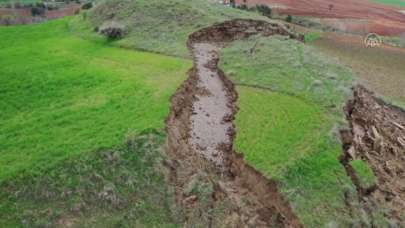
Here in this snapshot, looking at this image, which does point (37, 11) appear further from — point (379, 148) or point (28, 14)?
point (379, 148)

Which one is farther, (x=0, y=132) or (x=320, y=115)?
(x=320, y=115)

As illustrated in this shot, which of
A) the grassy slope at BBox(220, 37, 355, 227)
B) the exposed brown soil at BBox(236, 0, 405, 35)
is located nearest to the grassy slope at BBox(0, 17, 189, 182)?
the grassy slope at BBox(220, 37, 355, 227)

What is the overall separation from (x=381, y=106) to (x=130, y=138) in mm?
16335

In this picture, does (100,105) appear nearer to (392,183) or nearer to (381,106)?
(392,183)

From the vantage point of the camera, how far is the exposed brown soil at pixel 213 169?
15.2 meters

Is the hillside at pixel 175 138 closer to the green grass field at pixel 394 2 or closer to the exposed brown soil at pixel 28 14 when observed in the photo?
the exposed brown soil at pixel 28 14

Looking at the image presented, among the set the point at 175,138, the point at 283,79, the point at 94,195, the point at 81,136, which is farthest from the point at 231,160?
the point at 283,79

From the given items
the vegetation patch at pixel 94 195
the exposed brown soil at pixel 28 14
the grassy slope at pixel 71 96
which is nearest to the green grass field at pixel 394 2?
the exposed brown soil at pixel 28 14

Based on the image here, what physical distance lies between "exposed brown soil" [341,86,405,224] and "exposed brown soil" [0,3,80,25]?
30894 mm

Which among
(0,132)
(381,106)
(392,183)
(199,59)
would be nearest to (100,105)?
(0,132)

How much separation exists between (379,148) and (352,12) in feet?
156

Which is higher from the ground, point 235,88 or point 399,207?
point 235,88

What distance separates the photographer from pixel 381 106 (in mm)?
25719

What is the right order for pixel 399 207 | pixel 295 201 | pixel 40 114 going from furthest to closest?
pixel 40 114
pixel 399 207
pixel 295 201
